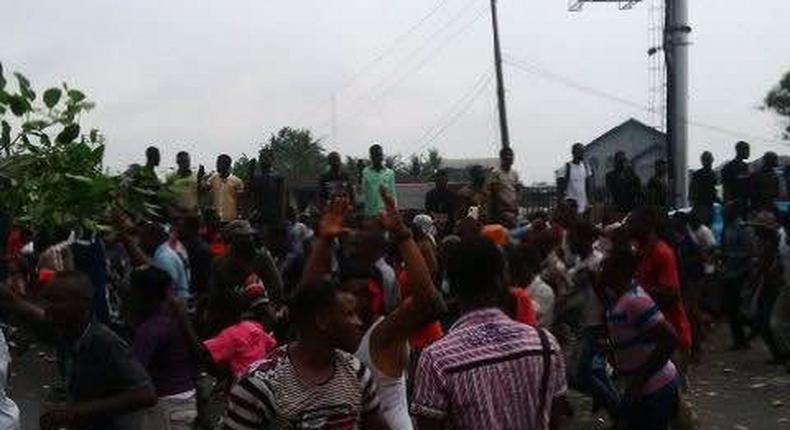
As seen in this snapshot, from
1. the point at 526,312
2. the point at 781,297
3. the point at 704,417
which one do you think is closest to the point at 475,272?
the point at 526,312

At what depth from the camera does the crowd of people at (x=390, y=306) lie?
387 cm

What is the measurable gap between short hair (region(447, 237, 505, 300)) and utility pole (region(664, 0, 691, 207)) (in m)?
16.1

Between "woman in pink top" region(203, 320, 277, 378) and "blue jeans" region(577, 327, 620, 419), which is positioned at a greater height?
"woman in pink top" region(203, 320, 277, 378)

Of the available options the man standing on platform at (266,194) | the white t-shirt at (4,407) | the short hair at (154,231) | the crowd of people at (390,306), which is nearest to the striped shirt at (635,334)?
the crowd of people at (390,306)

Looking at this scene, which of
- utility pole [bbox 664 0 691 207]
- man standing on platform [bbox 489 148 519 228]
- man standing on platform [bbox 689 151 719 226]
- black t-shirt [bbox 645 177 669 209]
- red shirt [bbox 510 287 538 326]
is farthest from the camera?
utility pole [bbox 664 0 691 207]

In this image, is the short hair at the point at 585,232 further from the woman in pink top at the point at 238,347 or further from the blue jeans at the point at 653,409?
the woman in pink top at the point at 238,347

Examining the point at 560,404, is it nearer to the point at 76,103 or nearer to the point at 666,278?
the point at 76,103

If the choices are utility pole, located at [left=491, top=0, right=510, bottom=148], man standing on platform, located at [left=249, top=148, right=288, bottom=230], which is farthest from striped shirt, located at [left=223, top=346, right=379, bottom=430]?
utility pole, located at [left=491, top=0, right=510, bottom=148]

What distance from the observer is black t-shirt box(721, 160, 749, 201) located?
15.5 m

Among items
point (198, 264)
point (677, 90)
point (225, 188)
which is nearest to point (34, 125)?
point (198, 264)

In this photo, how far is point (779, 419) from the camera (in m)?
10.1

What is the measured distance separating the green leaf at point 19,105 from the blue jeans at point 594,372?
15.4 feet

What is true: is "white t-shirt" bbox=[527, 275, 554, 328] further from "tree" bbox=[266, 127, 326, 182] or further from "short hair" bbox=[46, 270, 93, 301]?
"tree" bbox=[266, 127, 326, 182]

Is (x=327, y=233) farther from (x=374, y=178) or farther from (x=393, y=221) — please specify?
(x=374, y=178)
